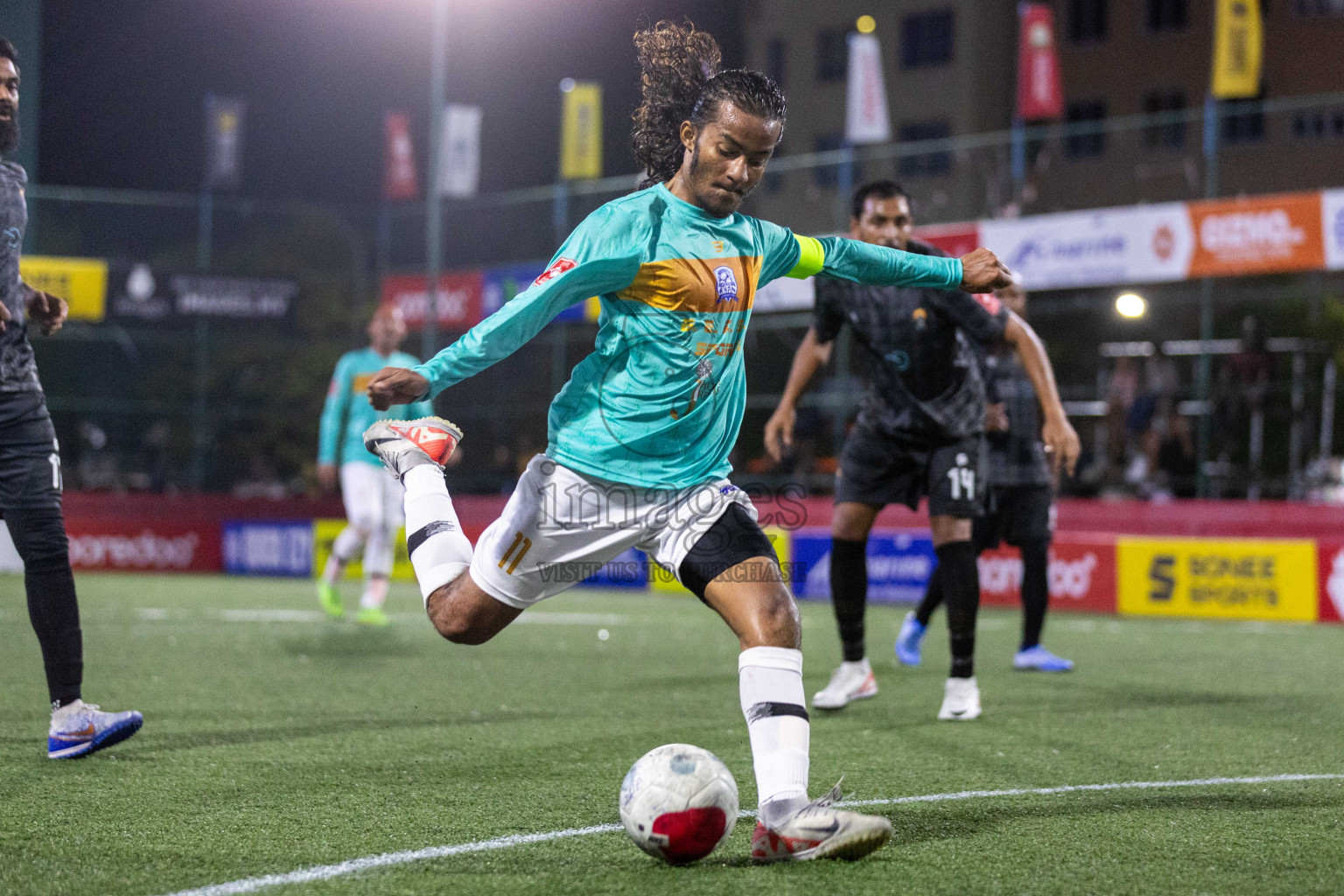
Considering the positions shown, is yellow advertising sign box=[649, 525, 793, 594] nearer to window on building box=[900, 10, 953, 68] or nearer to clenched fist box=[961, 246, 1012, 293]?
clenched fist box=[961, 246, 1012, 293]

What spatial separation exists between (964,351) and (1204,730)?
6.09 feet

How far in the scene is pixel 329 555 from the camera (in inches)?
687

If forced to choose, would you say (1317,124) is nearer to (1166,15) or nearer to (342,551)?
(342,551)

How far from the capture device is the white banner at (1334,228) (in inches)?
590

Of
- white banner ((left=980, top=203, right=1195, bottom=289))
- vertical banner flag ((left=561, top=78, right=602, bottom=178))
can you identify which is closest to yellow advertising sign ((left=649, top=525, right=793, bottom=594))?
white banner ((left=980, top=203, right=1195, bottom=289))

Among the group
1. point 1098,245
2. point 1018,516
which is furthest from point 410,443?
point 1098,245

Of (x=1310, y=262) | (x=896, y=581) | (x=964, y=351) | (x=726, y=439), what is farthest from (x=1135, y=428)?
(x=726, y=439)

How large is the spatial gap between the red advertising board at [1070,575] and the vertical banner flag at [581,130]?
16732 mm

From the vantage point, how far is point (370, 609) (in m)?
10.5

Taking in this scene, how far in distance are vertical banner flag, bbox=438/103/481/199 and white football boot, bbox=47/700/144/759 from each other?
25473 millimetres

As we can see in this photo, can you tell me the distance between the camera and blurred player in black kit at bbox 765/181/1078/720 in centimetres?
602

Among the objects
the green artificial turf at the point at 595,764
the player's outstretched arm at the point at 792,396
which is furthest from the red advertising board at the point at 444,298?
the player's outstretched arm at the point at 792,396

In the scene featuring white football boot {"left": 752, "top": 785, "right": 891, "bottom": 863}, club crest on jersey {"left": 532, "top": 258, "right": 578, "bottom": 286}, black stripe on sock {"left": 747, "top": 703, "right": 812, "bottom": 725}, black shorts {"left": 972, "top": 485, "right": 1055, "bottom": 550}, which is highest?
club crest on jersey {"left": 532, "top": 258, "right": 578, "bottom": 286}

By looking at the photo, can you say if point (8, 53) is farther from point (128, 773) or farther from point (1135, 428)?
point (1135, 428)
